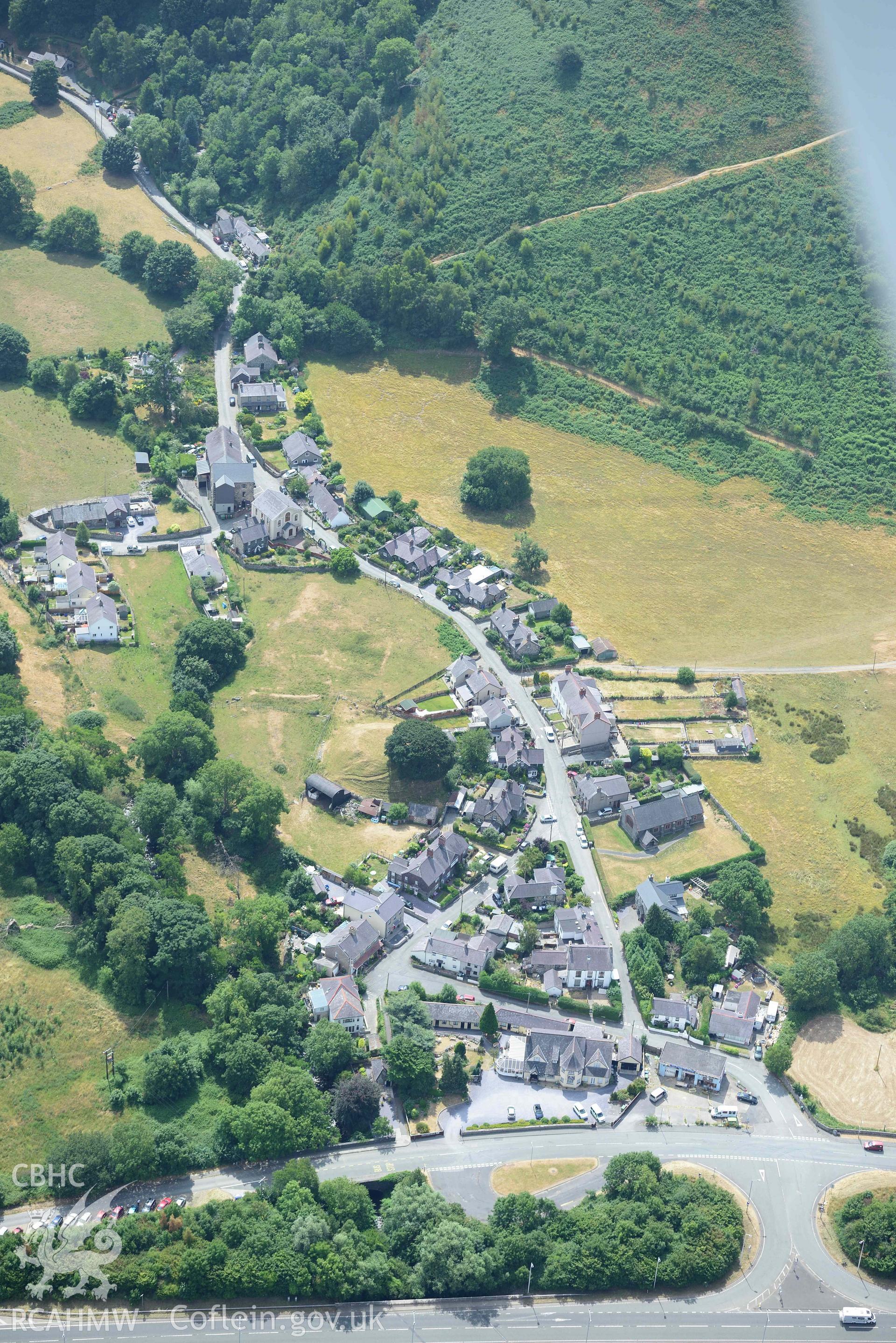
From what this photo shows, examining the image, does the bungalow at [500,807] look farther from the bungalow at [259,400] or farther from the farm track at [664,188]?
the farm track at [664,188]

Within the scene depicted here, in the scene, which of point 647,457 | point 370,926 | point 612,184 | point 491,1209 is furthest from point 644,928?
point 612,184

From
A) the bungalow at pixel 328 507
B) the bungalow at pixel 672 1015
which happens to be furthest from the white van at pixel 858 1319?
the bungalow at pixel 328 507

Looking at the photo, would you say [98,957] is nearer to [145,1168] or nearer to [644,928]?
[145,1168]

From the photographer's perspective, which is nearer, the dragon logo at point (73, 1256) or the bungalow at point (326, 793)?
the dragon logo at point (73, 1256)

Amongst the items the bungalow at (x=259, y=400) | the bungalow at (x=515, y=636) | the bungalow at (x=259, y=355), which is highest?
the bungalow at (x=259, y=355)

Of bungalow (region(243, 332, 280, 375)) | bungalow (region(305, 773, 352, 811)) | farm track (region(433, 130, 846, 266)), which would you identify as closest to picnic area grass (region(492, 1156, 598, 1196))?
bungalow (region(305, 773, 352, 811))

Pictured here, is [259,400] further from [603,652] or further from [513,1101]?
[513,1101]

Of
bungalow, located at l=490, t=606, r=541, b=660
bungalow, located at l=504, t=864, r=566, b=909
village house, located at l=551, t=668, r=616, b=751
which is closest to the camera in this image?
bungalow, located at l=504, t=864, r=566, b=909

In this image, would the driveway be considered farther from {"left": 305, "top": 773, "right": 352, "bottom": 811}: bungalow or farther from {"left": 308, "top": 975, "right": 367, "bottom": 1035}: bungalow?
{"left": 305, "top": 773, "right": 352, "bottom": 811}: bungalow
